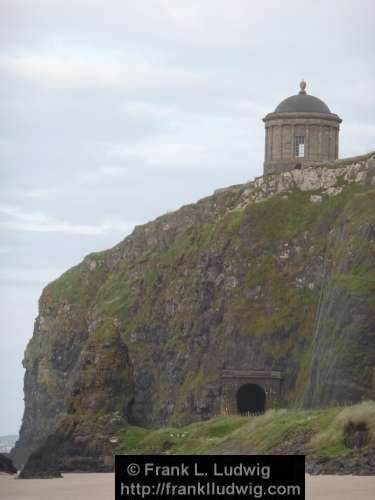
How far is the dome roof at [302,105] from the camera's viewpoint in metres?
149

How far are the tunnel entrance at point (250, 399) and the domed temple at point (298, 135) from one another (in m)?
27.4

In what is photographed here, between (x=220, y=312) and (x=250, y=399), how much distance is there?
935 cm

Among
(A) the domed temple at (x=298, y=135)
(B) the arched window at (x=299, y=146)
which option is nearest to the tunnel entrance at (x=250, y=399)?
(A) the domed temple at (x=298, y=135)

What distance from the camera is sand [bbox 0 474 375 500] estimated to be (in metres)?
62.4

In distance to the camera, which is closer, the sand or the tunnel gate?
the sand

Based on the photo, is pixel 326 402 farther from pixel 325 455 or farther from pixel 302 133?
pixel 302 133

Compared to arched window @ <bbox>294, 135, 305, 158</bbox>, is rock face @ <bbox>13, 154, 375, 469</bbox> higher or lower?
lower

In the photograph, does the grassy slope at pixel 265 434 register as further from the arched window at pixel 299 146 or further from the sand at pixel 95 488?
the arched window at pixel 299 146

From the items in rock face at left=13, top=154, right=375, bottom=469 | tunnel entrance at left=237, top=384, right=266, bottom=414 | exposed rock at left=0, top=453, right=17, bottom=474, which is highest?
rock face at left=13, top=154, right=375, bottom=469

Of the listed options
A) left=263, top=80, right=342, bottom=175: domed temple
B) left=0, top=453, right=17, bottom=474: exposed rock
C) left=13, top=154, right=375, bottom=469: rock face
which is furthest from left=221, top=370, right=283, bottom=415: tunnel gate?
left=263, top=80, right=342, bottom=175: domed temple

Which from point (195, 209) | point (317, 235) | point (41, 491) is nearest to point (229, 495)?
point (41, 491)

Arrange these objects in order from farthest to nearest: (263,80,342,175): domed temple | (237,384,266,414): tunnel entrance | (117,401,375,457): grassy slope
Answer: (263,80,342,175): domed temple
(237,384,266,414): tunnel entrance
(117,401,375,457): grassy slope

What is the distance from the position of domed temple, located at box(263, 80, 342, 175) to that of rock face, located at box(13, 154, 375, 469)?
5640 millimetres

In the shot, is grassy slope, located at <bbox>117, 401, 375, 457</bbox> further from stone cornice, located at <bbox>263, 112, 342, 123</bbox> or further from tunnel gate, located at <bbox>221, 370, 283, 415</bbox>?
stone cornice, located at <bbox>263, 112, 342, 123</bbox>
